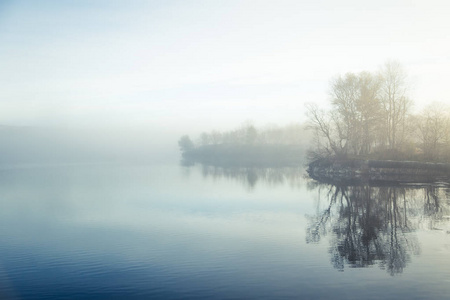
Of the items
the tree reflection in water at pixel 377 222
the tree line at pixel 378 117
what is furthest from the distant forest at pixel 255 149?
the tree reflection in water at pixel 377 222

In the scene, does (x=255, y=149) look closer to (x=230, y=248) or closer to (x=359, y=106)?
(x=359, y=106)

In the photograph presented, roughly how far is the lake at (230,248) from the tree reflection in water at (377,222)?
0.26 ft

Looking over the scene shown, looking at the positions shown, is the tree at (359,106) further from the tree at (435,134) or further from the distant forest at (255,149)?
the distant forest at (255,149)

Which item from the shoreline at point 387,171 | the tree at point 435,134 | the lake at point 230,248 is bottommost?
the lake at point 230,248

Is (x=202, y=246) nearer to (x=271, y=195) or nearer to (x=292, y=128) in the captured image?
(x=271, y=195)

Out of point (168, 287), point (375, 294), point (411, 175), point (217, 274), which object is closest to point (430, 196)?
point (411, 175)

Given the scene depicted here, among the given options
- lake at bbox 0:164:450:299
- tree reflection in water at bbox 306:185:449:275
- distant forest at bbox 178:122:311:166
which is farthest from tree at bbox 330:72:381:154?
distant forest at bbox 178:122:311:166

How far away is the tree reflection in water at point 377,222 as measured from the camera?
59.3 feet

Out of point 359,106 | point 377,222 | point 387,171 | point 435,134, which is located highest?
point 359,106

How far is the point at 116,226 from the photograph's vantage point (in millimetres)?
25781

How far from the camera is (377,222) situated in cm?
2550

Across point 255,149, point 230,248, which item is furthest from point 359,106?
point 255,149

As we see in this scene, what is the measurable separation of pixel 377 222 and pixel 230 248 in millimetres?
12084

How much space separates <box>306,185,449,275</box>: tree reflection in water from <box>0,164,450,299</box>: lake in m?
0.08
